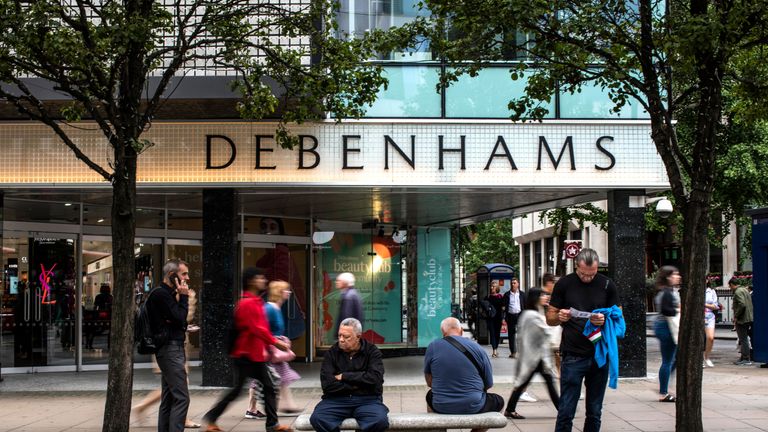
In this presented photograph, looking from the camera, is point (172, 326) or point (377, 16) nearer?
point (172, 326)

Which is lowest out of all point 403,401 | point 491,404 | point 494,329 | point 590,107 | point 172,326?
point 403,401

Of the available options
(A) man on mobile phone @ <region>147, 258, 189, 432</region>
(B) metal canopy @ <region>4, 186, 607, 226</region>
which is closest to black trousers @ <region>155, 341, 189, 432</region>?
(A) man on mobile phone @ <region>147, 258, 189, 432</region>

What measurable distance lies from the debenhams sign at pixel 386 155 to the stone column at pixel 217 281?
42cm

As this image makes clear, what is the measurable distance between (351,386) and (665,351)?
5.80m

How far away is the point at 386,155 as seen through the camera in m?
13.8

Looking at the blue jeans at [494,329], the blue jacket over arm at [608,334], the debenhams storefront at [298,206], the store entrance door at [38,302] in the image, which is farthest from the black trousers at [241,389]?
the blue jeans at [494,329]

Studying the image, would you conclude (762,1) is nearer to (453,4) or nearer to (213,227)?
(453,4)

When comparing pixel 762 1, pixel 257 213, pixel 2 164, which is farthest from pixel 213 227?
pixel 762 1

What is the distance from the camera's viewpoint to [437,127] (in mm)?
13930

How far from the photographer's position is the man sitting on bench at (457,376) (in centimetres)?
761

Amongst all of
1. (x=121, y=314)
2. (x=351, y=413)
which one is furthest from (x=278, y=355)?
(x=351, y=413)

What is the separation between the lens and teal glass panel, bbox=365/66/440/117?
45.8ft

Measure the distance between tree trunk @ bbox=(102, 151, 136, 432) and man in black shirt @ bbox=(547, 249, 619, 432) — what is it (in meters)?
4.07

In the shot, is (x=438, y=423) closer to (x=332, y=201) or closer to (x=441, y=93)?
(x=441, y=93)
